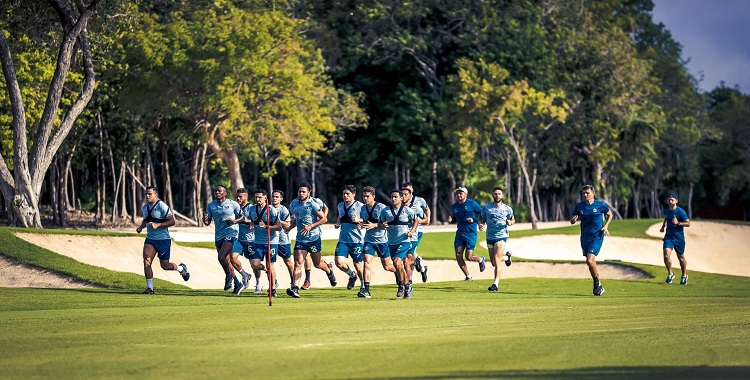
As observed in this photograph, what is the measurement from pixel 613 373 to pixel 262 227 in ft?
45.6

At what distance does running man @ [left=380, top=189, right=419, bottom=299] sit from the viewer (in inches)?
977

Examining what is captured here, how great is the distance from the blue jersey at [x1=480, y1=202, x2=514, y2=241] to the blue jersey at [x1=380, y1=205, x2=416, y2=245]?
3.84m

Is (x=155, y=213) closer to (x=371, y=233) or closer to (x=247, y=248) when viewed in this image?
(x=247, y=248)

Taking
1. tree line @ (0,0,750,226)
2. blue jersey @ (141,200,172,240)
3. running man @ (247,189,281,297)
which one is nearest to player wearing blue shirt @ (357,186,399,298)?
running man @ (247,189,281,297)

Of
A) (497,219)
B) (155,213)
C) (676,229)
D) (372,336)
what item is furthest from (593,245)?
(372,336)

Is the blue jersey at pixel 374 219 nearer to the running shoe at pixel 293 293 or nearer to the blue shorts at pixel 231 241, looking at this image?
the running shoe at pixel 293 293

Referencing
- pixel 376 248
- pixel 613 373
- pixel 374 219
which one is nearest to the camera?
pixel 613 373

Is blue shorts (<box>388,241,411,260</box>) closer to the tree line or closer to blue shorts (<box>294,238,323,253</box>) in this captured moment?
blue shorts (<box>294,238,323,253</box>)

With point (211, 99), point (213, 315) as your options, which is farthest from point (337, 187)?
point (213, 315)

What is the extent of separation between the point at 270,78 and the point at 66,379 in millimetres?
42404

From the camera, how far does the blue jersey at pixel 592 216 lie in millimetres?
26188

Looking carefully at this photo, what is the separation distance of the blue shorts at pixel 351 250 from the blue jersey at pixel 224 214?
2176 millimetres

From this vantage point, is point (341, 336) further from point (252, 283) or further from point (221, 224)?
point (252, 283)

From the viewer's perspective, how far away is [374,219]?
81.4ft
